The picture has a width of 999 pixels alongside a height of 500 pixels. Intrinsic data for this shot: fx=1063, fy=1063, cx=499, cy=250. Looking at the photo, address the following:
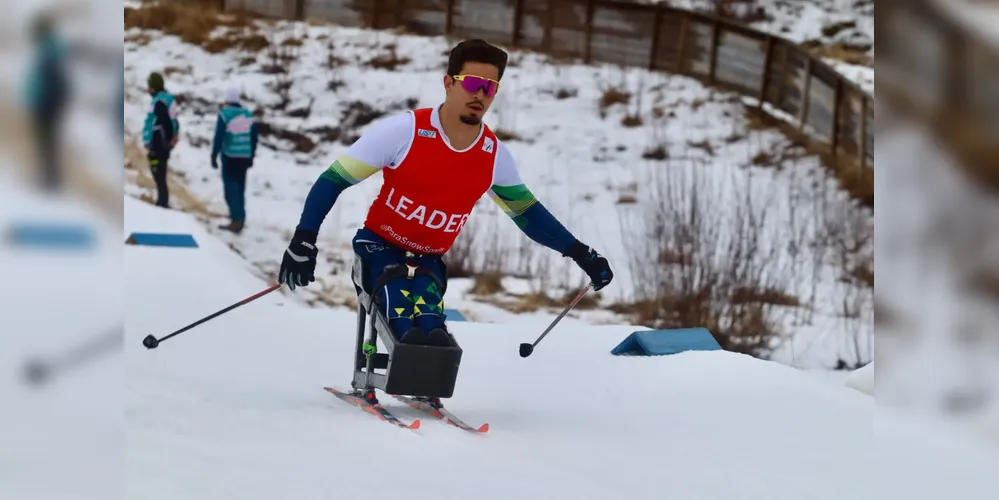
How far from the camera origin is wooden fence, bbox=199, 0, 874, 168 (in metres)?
15.0

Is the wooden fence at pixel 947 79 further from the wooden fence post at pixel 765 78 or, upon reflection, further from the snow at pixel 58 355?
the wooden fence post at pixel 765 78

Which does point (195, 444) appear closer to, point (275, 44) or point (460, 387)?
point (460, 387)

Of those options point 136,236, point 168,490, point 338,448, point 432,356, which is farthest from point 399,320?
point 136,236

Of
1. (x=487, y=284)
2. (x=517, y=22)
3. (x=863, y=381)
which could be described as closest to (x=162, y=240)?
(x=487, y=284)

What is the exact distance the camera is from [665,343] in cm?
488

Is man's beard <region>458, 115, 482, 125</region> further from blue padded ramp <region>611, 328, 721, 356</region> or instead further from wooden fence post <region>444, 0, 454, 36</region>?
wooden fence post <region>444, 0, 454, 36</region>

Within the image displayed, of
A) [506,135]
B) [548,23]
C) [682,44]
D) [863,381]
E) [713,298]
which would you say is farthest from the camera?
[548,23]

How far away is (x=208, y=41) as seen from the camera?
15.7 m

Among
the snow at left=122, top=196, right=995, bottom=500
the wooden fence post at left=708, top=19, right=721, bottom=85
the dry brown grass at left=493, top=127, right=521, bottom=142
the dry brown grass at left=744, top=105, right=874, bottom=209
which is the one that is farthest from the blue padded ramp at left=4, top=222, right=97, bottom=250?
the wooden fence post at left=708, top=19, right=721, bottom=85

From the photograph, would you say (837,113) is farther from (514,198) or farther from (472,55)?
(472,55)

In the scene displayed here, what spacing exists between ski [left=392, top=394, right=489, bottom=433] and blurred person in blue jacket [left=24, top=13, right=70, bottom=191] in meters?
2.68

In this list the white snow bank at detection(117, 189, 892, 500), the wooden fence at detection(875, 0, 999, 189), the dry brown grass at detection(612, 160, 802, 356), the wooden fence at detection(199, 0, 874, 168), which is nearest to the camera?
the wooden fence at detection(875, 0, 999, 189)

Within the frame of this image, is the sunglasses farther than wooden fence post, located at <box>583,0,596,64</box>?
No

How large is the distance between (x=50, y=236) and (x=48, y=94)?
105 millimetres
